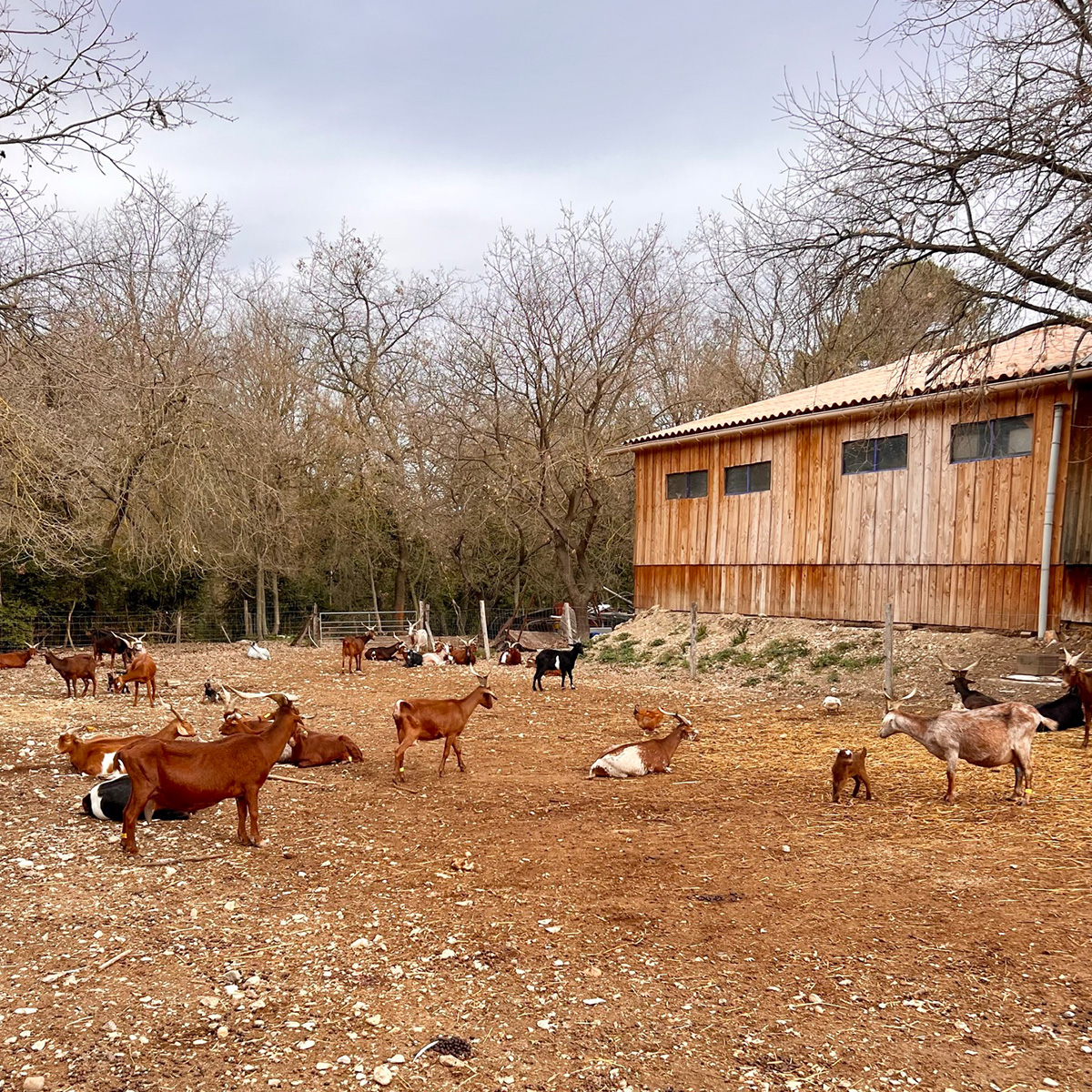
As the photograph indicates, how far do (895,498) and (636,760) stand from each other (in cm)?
1064

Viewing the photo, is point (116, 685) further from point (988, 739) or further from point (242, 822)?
point (988, 739)

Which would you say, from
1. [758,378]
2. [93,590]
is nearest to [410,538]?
[93,590]

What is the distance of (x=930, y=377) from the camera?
40.4ft

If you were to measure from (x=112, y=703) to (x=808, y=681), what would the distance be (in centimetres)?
1195

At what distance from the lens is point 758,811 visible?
7566mm

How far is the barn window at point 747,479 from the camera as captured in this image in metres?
19.9

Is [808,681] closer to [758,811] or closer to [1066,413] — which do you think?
[1066,413]

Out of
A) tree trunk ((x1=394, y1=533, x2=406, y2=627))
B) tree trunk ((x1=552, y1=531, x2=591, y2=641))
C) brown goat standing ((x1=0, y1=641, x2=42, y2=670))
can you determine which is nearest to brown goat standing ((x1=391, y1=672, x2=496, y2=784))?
brown goat standing ((x1=0, y1=641, x2=42, y2=670))

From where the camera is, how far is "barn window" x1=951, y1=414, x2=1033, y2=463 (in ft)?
50.1

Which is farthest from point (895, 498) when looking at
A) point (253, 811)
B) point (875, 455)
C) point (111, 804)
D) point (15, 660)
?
point (15, 660)

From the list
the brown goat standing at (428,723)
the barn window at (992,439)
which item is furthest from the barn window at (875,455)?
the brown goat standing at (428,723)

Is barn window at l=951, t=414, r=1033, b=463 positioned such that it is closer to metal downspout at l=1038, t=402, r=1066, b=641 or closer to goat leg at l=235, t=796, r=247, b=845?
metal downspout at l=1038, t=402, r=1066, b=641

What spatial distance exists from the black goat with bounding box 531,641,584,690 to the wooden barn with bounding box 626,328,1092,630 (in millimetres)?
5523

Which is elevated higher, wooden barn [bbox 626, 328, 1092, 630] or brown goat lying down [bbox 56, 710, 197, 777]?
wooden barn [bbox 626, 328, 1092, 630]
